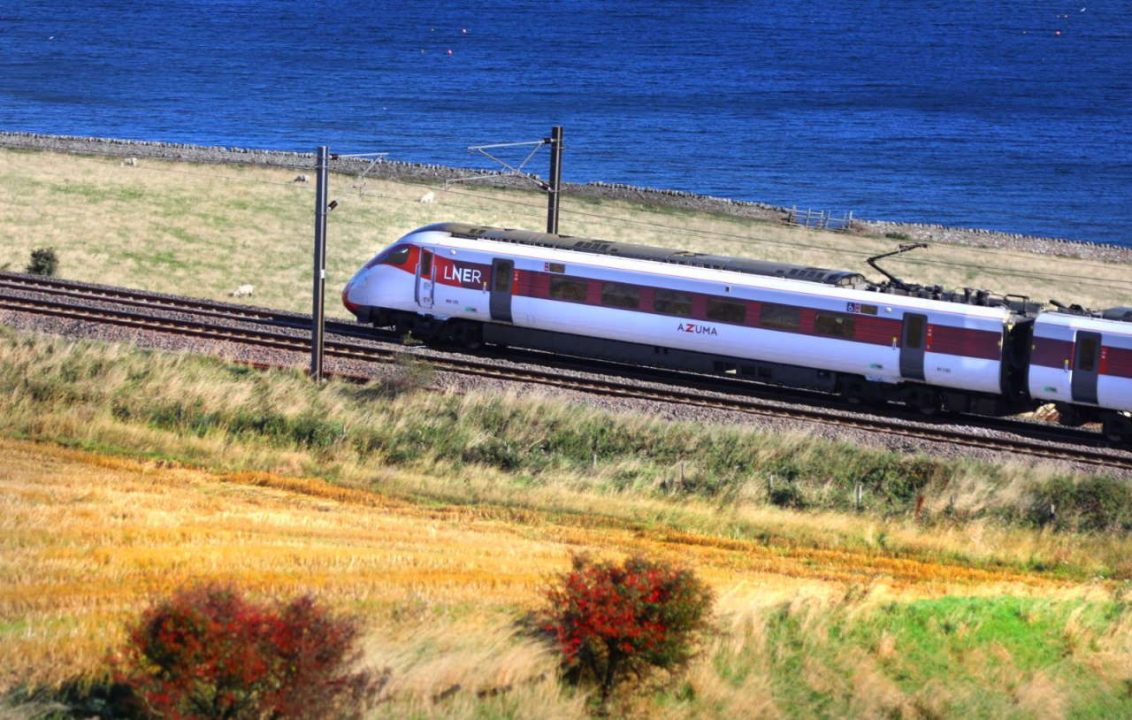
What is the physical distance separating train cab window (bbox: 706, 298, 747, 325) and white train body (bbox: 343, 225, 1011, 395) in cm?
2

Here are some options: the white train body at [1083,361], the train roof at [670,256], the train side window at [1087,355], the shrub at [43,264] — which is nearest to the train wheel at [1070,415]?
the white train body at [1083,361]

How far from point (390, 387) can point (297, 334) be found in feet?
19.3

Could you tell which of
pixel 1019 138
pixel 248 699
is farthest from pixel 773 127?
pixel 248 699

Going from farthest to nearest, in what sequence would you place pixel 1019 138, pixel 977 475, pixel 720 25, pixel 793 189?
pixel 720 25, pixel 1019 138, pixel 793 189, pixel 977 475

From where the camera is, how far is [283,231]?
2170 inches

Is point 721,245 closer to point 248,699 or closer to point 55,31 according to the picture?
point 248,699

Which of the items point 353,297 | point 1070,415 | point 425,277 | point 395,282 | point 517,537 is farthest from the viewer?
point 353,297

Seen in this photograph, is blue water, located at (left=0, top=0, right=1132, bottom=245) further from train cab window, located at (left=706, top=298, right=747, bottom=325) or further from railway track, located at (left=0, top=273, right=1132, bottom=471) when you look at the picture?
train cab window, located at (left=706, top=298, right=747, bottom=325)

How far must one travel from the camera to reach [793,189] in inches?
3543

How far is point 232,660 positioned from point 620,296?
20.2 metres

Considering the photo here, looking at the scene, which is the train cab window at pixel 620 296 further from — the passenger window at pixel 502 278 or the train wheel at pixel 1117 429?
the train wheel at pixel 1117 429

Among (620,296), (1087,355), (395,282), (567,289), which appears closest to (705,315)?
(620,296)

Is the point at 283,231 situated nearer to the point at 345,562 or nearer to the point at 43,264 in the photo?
the point at 43,264

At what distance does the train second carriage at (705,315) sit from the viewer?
28734 mm
